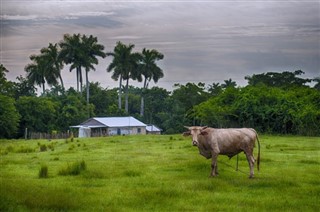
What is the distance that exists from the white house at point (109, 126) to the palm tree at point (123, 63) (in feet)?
40.2

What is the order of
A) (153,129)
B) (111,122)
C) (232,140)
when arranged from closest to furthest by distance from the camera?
1. (232,140)
2. (111,122)
3. (153,129)

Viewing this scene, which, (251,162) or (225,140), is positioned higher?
(225,140)

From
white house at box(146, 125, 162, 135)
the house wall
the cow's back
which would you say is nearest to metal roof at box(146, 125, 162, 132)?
white house at box(146, 125, 162, 135)

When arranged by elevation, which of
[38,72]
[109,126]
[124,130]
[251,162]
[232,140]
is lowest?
[251,162]

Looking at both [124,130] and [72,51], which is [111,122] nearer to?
[124,130]

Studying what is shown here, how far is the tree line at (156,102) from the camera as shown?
5194cm

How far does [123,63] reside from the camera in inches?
3226

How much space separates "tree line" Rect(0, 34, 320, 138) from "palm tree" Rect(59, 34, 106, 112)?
0.16 metres

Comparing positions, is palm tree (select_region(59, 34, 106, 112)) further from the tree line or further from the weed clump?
the weed clump

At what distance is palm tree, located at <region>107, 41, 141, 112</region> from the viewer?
81.9 m

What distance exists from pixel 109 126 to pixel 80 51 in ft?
52.3

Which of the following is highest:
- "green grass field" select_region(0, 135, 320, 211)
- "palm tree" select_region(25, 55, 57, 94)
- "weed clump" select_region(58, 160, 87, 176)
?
"palm tree" select_region(25, 55, 57, 94)

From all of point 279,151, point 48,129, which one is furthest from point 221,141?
point 48,129

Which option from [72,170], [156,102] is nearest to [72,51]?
[156,102]
